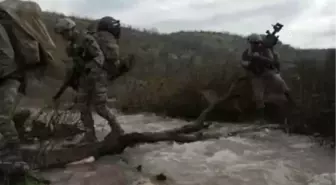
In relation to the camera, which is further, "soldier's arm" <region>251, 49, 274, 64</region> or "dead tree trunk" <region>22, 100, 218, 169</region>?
"soldier's arm" <region>251, 49, 274, 64</region>

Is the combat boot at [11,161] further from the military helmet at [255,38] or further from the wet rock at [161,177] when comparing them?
the military helmet at [255,38]

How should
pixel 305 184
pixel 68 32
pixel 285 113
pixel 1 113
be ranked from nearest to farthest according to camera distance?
pixel 1 113, pixel 305 184, pixel 68 32, pixel 285 113

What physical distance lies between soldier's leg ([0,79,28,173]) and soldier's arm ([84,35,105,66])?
6.25 ft

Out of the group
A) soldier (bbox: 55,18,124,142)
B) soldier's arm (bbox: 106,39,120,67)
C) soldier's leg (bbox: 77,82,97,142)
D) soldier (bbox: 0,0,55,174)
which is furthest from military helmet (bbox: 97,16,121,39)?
soldier (bbox: 0,0,55,174)

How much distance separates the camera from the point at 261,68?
28.9 ft

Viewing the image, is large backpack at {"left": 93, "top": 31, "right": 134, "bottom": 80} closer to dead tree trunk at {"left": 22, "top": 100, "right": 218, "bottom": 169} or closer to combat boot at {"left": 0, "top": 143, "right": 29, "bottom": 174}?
dead tree trunk at {"left": 22, "top": 100, "right": 218, "bottom": 169}

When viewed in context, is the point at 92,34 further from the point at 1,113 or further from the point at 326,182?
the point at 326,182

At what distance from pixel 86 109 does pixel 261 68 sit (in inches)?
121

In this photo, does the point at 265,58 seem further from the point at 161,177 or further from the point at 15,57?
the point at 15,57

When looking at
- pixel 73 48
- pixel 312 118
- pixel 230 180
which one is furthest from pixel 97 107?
pixel 312 118

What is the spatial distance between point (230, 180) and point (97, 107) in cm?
221

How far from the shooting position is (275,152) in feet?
24.8

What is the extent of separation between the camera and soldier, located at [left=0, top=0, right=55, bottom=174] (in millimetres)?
4954

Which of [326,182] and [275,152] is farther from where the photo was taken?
[275,152]
